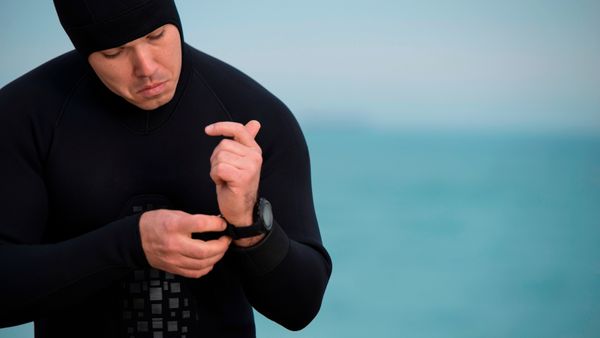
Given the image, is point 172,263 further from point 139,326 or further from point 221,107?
point 221,107

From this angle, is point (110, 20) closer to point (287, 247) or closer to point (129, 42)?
point (129, 42)

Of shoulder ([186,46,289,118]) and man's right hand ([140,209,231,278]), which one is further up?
shoulder ([186,46,289,118])

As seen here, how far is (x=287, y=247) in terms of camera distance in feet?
4.46

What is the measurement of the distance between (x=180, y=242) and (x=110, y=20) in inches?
13.4

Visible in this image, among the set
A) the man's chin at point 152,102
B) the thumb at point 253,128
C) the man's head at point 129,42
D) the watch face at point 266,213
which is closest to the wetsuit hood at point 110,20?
the man's head at point 129,42

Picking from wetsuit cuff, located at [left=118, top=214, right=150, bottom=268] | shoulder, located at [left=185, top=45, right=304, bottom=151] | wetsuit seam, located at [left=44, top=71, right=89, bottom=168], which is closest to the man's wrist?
wetsuit cuff, located at [left=118, top=214, right=150, bottom=268]

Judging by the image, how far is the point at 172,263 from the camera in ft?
4.24

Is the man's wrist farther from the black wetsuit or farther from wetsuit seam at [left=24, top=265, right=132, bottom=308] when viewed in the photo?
wetsuit seam at [left=24, top=265, right=132, bottom=308]

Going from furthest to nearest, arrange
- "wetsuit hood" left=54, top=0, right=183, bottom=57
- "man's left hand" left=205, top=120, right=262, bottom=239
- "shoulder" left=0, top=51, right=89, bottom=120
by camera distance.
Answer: "shoulder" left=0, top=51, right=89, bottom=120 → "wetsuit hood" left=54, top=0, right=183, bottom=57 → "man's left hand" left=205, top=120, right=262, bottom=239

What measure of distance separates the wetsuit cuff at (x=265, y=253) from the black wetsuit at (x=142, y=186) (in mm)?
21

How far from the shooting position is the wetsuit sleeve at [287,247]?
134cm

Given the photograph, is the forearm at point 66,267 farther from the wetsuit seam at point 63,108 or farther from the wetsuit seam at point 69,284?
the wetsuit seam at point 63,108

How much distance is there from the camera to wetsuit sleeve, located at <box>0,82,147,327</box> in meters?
1.33

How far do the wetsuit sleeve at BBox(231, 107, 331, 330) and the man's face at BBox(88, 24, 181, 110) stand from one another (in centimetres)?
20
